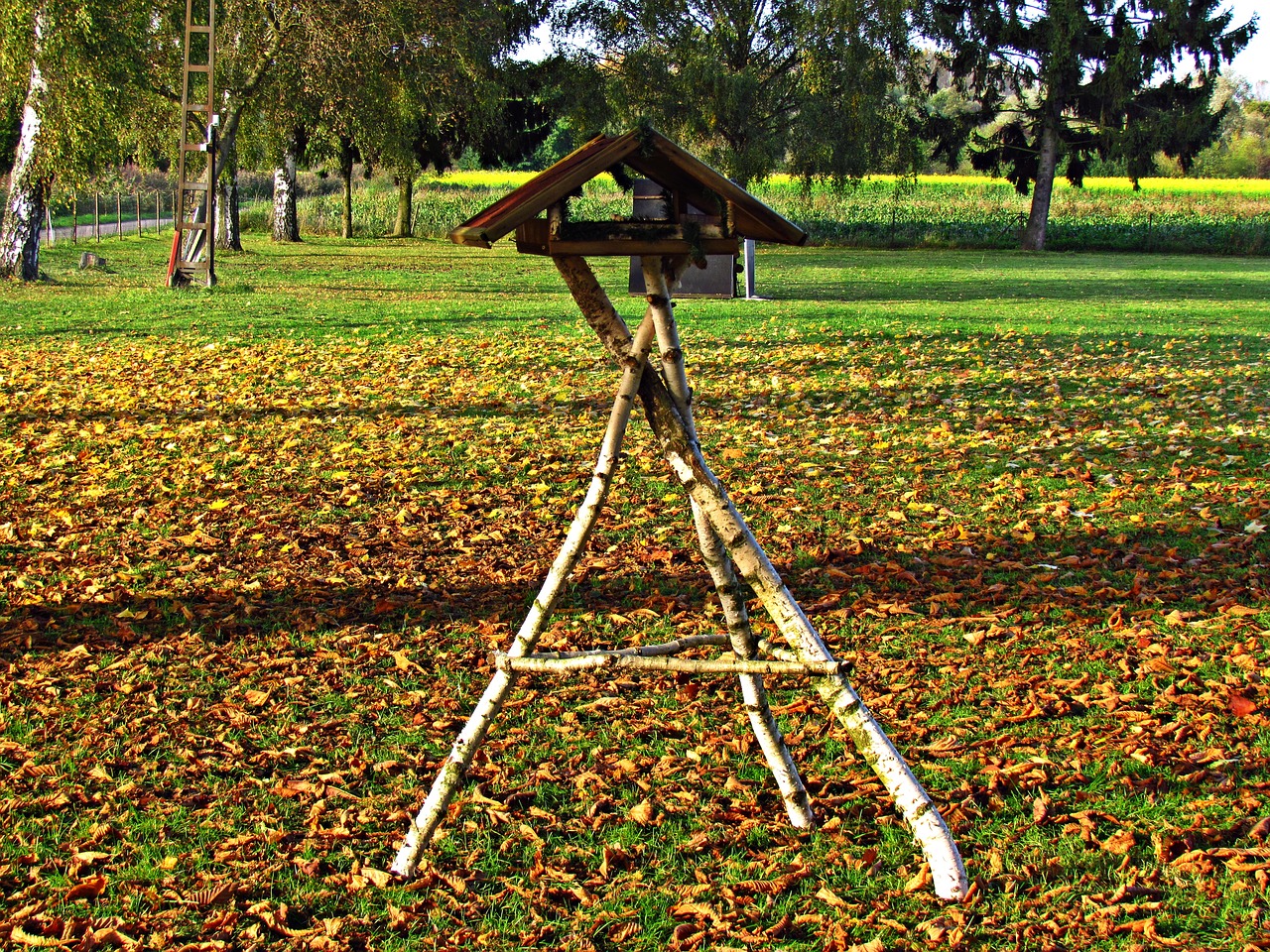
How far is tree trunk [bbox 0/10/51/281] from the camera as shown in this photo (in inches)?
785

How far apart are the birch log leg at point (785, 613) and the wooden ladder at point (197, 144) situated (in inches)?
686

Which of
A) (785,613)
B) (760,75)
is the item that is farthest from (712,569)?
(760,75)

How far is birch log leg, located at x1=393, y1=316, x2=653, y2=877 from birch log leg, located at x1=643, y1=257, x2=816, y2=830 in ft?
0.28

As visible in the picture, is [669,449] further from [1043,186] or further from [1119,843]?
[1043,186]

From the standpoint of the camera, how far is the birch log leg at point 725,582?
3.14m

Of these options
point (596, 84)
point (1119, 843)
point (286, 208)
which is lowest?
point (1119, 843)

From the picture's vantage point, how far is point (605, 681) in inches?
184

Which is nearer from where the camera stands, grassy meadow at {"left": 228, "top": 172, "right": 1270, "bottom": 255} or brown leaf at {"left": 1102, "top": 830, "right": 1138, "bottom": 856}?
brown leaf at {"left": 1102, "top": 830, "right": 1138, "bottom": 856}

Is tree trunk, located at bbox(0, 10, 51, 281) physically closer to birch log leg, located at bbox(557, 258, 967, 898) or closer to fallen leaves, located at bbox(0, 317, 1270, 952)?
fallen leaves, located at bbox(0, 317, 1270, 952)

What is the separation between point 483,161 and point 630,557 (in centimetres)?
4245

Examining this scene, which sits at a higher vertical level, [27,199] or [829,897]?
[27,199]

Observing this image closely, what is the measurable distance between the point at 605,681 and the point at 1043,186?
138 feet

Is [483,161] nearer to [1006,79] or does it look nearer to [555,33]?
[555,33]

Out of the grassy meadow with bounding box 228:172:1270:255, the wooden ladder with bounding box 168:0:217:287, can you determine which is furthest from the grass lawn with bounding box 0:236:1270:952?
the grassy meadow with bounding box 228:172:1270:255
